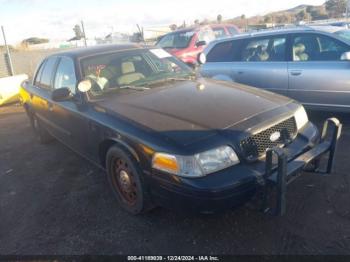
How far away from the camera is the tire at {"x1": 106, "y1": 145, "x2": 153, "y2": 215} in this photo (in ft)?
9.62

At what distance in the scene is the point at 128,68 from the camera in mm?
4031

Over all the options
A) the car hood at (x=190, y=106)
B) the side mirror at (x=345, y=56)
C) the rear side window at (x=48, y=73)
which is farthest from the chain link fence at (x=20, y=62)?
the side mirror at (x=345, y=56)

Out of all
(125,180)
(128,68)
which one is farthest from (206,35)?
(125,180)

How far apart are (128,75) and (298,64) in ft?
9.62

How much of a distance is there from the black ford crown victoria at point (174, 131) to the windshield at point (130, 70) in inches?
0.5

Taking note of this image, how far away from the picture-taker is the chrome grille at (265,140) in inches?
105

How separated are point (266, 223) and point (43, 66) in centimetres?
414

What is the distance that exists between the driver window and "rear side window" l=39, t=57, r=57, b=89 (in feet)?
1.02

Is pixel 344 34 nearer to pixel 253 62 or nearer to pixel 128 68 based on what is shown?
pixel 253 62

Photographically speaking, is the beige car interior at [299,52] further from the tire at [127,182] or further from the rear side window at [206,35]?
the rear side window at [206,35]

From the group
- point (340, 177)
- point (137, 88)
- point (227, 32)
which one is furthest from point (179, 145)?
point (227, 32)

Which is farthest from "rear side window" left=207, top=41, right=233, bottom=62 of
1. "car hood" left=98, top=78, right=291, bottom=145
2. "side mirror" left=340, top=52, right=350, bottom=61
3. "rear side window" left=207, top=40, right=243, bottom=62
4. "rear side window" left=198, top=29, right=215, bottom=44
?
"rear side window" left=198, top=29, right=215, bottom=44

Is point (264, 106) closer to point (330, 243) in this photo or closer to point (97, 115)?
point (330, 243)

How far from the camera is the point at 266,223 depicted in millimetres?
2990
